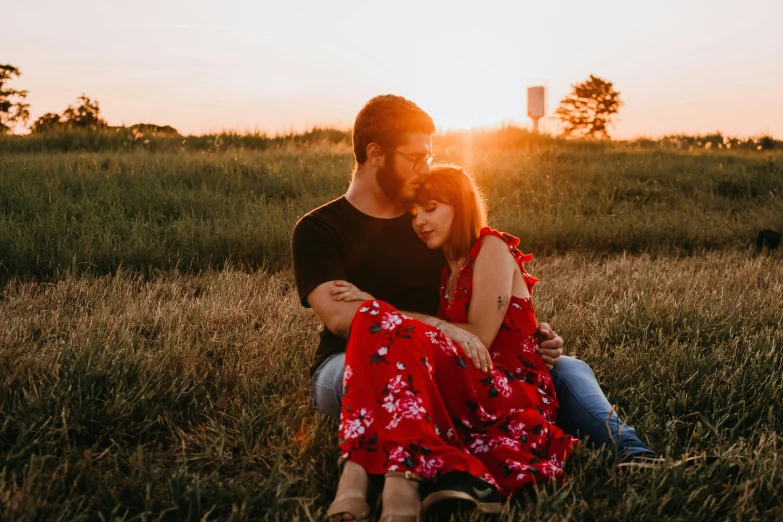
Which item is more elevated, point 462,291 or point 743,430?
point 462,291

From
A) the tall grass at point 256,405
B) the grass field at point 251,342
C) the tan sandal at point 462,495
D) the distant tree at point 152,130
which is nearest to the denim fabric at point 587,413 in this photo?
the tall grass at point 256,405

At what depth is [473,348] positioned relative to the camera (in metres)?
2.64

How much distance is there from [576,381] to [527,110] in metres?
35.1

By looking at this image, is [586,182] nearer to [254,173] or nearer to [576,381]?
[254,173]

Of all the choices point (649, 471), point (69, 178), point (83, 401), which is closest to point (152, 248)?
point (69, 178)

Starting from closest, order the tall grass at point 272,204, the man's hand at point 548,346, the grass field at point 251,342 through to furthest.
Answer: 1. the grass field at point 251,342
2. the man's hand at point 548,346
3. the tall grass at point 272,204

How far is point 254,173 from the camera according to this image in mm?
9812

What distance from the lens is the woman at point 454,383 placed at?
2.25 meters

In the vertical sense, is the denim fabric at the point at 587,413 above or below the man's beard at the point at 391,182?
below

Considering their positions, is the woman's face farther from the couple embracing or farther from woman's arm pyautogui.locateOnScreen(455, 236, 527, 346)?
woman's arm pyautogui.locateOnScreen(455, 236, 527, 346)

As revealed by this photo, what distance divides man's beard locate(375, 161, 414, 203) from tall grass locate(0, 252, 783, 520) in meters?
1.17

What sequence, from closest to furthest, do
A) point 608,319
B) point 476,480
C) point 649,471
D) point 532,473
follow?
point 476,480, point 532,473, point 649,471, point 608,319

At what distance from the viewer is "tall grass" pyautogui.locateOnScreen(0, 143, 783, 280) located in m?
6.68

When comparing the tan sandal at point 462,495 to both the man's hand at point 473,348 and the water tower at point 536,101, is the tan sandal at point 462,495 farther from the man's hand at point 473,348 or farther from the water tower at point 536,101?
the water tower at point 536,101
